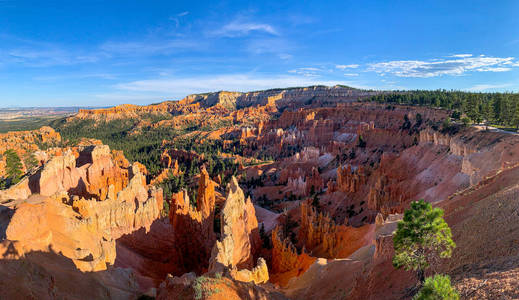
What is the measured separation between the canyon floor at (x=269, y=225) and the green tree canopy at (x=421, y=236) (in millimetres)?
1346

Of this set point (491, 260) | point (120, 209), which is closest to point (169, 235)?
point (120, 209)

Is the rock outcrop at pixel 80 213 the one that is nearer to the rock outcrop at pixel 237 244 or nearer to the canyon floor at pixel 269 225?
the canyon floor at pixel 269 225

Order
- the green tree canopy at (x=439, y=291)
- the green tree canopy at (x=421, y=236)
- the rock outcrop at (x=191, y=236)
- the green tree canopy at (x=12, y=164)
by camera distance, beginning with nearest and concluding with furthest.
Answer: the green tree canopy at (x=439, y=291)
the green tree canopy at (x=421, y=236)
the rock outcrop at (x=191, y=236)
the green tree canopy at (x=12, y=164)

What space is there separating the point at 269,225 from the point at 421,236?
3427 cm

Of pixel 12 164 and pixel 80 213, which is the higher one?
pixel 12 164

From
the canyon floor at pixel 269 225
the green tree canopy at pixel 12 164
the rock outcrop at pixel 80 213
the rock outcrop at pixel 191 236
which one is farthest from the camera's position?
the green tree canopy at pixel 12 164

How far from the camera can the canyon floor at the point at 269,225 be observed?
12.1 meters

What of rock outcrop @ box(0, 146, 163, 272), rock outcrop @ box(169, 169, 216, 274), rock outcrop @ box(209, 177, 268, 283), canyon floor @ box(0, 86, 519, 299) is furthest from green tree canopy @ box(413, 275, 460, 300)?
rock outcrop @ box(169, 169, 216, 274)

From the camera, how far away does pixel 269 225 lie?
43.5 meters

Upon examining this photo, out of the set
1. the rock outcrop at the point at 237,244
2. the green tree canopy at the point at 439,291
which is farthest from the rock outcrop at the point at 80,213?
the green tree canopy at the point at 439,291

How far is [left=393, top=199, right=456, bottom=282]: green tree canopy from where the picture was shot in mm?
10609

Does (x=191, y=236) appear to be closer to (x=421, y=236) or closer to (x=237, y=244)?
(x=237, y=244)

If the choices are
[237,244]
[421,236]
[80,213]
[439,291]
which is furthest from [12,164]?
[439,291]

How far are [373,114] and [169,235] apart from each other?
87274 millimetres
